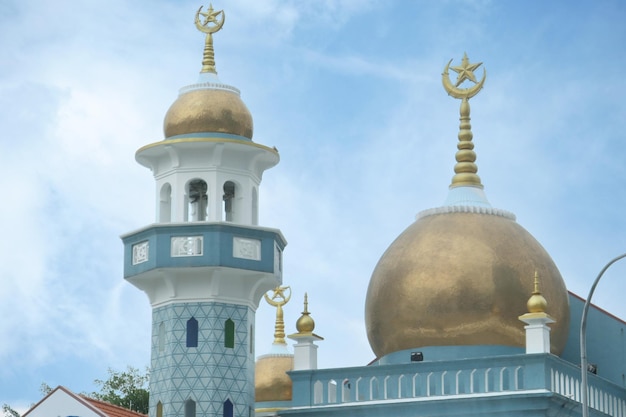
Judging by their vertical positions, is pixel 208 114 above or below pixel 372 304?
above

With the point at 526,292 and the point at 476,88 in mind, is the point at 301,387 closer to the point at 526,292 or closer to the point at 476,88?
the point at 526,292

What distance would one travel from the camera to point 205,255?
3144cm

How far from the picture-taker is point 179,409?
30812 mm

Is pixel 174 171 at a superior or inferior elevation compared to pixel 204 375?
superior

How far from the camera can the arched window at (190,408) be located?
30.9 meters

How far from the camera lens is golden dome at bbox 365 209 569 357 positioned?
30.6 metres

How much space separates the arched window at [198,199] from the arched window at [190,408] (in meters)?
4.00

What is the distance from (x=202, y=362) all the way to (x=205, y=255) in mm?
1989

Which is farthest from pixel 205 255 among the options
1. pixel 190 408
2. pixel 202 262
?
pixel 190 408

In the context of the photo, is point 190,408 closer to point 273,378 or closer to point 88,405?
point 88,405

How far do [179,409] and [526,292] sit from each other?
667cm

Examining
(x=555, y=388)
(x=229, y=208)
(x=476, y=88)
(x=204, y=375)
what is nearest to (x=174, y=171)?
(x=229, y=208)

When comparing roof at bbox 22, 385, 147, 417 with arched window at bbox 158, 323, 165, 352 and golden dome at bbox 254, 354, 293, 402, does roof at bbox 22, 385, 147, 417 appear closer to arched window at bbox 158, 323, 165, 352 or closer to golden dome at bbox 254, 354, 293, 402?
arched window at bbox 158, 323, 165, 352

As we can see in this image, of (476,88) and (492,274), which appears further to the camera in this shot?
(476,88)
